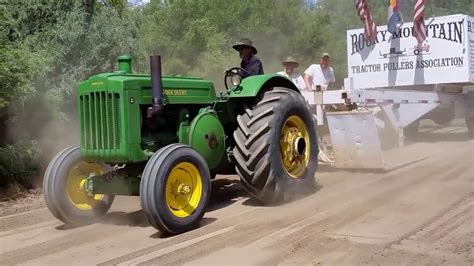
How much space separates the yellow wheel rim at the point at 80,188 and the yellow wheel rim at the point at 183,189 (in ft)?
3.67

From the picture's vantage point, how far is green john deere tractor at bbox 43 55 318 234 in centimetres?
545

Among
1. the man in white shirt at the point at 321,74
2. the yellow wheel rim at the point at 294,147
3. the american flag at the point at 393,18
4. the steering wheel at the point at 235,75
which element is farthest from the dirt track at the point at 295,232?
the american flag at the point at 393,18

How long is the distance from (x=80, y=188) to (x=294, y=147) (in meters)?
2.47

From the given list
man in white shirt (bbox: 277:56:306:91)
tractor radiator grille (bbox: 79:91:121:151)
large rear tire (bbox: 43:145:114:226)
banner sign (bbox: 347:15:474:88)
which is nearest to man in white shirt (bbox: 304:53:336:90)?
man in white shirt (bbox: 277:56:306:91)

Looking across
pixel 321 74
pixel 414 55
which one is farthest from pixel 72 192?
pixel 414 55

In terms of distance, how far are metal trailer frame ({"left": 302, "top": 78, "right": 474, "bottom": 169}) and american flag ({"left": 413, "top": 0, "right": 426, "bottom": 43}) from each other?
45.4 inches

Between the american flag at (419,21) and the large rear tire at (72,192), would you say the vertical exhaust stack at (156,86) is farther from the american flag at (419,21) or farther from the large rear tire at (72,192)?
the american flag at (419,21)

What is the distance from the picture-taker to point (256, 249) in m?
4.78

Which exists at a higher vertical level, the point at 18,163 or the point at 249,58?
the point at 249,58

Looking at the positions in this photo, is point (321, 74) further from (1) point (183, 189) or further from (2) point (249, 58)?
(1) point (183, 189)

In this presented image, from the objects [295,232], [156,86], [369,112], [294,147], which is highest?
[156,86]

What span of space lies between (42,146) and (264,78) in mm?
3752

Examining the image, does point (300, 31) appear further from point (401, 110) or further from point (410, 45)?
point (401, 110)

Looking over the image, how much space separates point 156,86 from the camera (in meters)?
5.55
